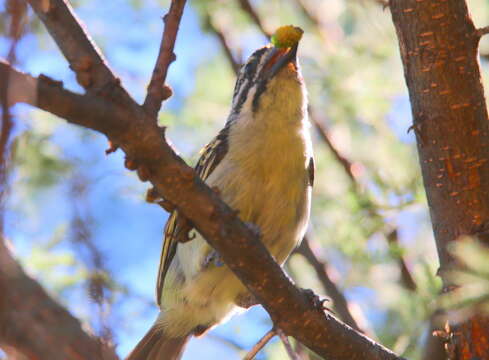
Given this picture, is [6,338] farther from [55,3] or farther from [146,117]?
[55,3]

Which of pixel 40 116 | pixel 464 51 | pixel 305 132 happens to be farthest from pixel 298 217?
pixel 40 116

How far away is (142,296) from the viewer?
4.75 meters

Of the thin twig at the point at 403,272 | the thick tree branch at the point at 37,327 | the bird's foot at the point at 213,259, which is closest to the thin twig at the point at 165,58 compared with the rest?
the thick tree branch at the point at 37,327

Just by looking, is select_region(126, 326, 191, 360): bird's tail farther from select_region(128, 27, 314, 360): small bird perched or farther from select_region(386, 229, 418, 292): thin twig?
select_region(386, 229, 418, 292): thin twig

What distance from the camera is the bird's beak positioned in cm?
395

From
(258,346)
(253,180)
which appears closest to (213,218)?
(258,346)

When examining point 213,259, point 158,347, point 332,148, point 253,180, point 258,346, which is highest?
point 332,148

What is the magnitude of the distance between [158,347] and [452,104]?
6.87 ft

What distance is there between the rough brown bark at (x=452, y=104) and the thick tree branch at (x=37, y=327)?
175cm

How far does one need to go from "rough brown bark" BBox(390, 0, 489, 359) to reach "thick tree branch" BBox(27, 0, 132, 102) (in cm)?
142

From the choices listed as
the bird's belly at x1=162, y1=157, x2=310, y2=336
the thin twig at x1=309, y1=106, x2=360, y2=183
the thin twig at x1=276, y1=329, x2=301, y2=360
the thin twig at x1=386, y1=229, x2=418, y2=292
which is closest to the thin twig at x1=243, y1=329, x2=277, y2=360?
the thin twig at x1=276, y1=329, x2=301, y2=360

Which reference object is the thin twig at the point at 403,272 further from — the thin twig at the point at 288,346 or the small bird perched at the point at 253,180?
the thin twig at the point at 288,346

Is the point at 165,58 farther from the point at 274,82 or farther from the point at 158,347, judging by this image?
the point at 158,347

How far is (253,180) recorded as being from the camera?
3.69m
